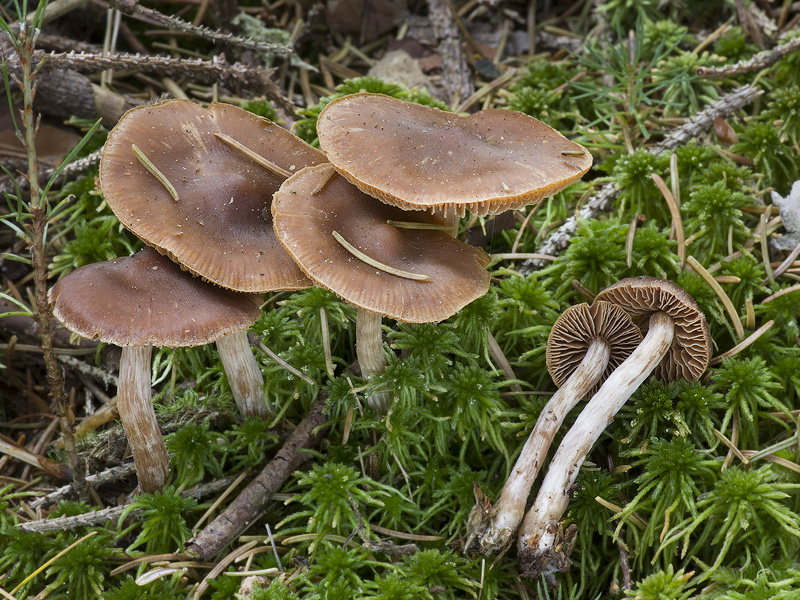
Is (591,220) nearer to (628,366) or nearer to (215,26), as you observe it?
(628,366)

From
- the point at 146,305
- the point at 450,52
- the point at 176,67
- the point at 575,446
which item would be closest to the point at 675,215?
the point at 575,446

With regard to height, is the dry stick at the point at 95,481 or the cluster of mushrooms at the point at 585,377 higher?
the cluster of mushrooms at the point at 585,377

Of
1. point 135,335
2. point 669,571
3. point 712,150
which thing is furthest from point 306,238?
point 712,150

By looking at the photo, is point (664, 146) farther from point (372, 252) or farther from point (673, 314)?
point (372, 252)

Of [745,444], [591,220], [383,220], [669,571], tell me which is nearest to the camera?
[669,571]

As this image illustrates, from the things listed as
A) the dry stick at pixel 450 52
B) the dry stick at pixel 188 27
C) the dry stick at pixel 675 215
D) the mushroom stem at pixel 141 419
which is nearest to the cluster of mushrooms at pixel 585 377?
the dry stick at pixel 675 215

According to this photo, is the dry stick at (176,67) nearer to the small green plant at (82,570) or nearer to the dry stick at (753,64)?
the small green plant at (82,570)

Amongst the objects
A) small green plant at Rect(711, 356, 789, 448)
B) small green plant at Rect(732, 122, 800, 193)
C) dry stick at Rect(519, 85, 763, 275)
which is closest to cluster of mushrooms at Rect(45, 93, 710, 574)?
small green plant at Rect(711, 356, 789, 448)
